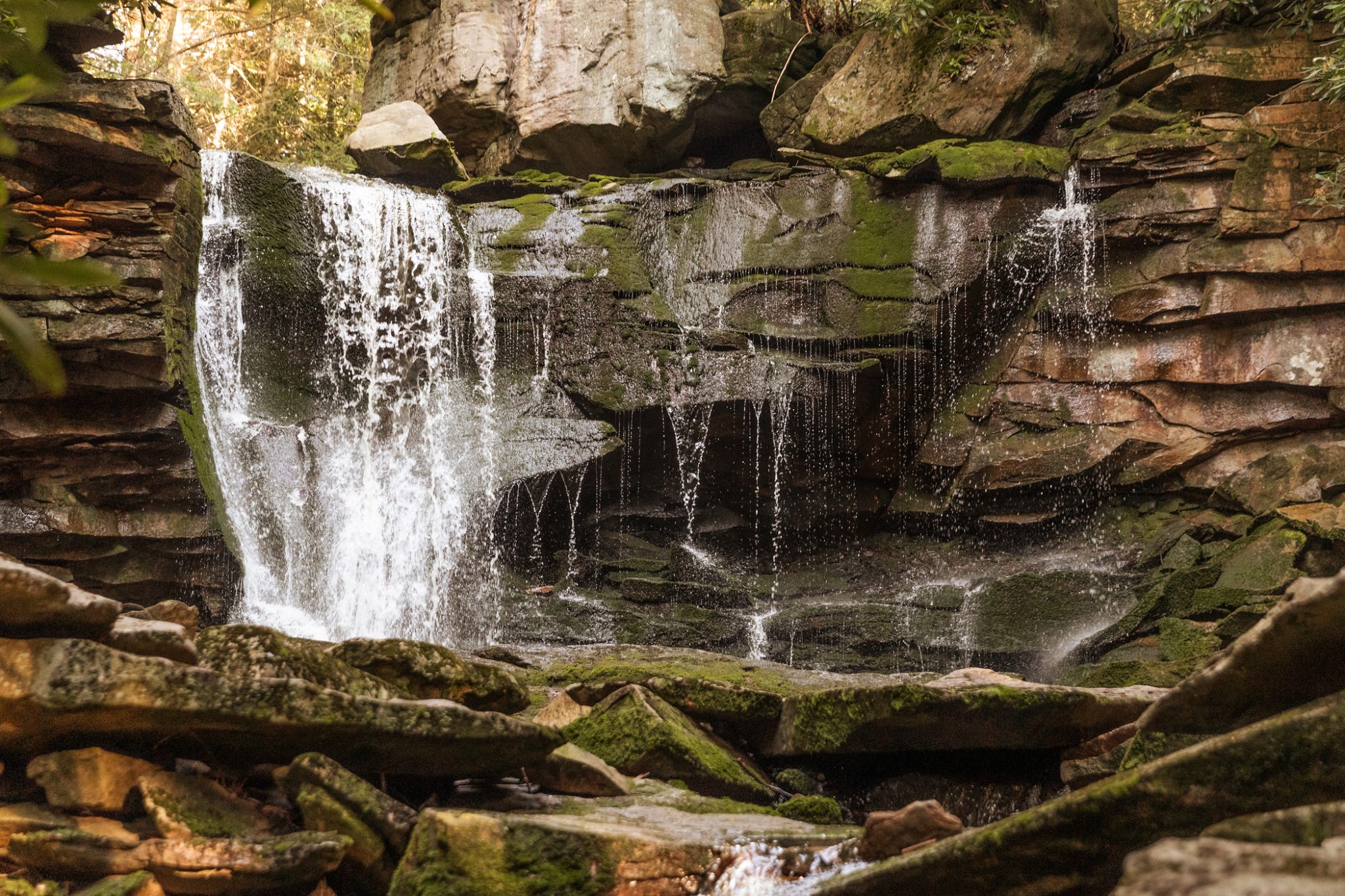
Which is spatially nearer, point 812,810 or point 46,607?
point 46,607

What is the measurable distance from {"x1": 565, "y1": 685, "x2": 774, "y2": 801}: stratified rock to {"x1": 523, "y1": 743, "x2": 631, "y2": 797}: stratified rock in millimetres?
365

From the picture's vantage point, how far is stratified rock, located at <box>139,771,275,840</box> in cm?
316

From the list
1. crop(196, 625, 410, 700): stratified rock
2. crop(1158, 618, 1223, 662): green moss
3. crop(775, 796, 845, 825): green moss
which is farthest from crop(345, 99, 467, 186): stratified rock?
crop(775, 796, 845, 825): green moss

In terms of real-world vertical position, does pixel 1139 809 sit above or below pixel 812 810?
above

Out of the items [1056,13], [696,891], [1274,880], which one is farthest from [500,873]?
[1056,13]

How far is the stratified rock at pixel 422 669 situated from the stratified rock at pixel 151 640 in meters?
0.73

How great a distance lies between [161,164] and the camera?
387 inches

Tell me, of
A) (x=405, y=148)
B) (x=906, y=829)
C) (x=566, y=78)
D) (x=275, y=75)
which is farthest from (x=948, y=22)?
(x=275, y=75)

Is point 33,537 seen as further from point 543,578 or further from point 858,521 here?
point 858,521

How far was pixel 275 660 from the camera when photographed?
3.64 m

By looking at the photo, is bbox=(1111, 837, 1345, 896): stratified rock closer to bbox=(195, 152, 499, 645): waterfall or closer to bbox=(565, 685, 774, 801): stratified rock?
bbox=(565, 685, 774, 801): stratified rock

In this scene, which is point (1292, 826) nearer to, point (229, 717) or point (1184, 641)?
point (229, 717)

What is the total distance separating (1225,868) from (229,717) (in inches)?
109

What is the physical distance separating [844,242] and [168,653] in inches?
399
